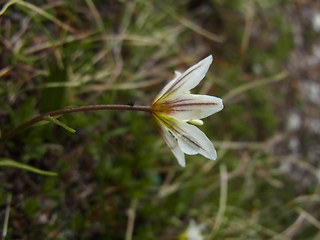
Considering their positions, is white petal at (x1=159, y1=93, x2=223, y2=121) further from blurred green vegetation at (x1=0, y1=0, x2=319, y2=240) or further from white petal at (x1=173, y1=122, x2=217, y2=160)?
blurred green vegetation at (x1=0, y1=0, x2=319, y2=240)

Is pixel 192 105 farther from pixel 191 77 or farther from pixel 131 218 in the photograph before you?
pixel 131 218

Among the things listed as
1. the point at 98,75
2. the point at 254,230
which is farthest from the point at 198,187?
the point at 98,75

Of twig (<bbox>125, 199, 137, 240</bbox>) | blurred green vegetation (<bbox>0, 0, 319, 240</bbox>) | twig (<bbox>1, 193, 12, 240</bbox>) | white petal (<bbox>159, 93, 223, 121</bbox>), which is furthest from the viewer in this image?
twig (<bbox>125, 199, 137, 240</bbox>)

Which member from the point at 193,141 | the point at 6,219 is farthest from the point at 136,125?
the point at 193,141

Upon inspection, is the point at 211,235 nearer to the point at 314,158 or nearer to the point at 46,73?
the point at 46,73

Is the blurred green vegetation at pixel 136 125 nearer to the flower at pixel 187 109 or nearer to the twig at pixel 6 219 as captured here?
the twig at pixel 6 219

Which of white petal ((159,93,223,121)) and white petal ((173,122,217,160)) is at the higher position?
white petal ((159,93,223,121))

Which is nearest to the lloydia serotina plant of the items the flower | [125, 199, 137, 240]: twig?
the flower

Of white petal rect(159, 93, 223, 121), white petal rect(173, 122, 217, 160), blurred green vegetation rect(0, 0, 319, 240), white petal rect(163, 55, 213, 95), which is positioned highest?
blurred green vegetation rect(0, 0, 319, 240)
